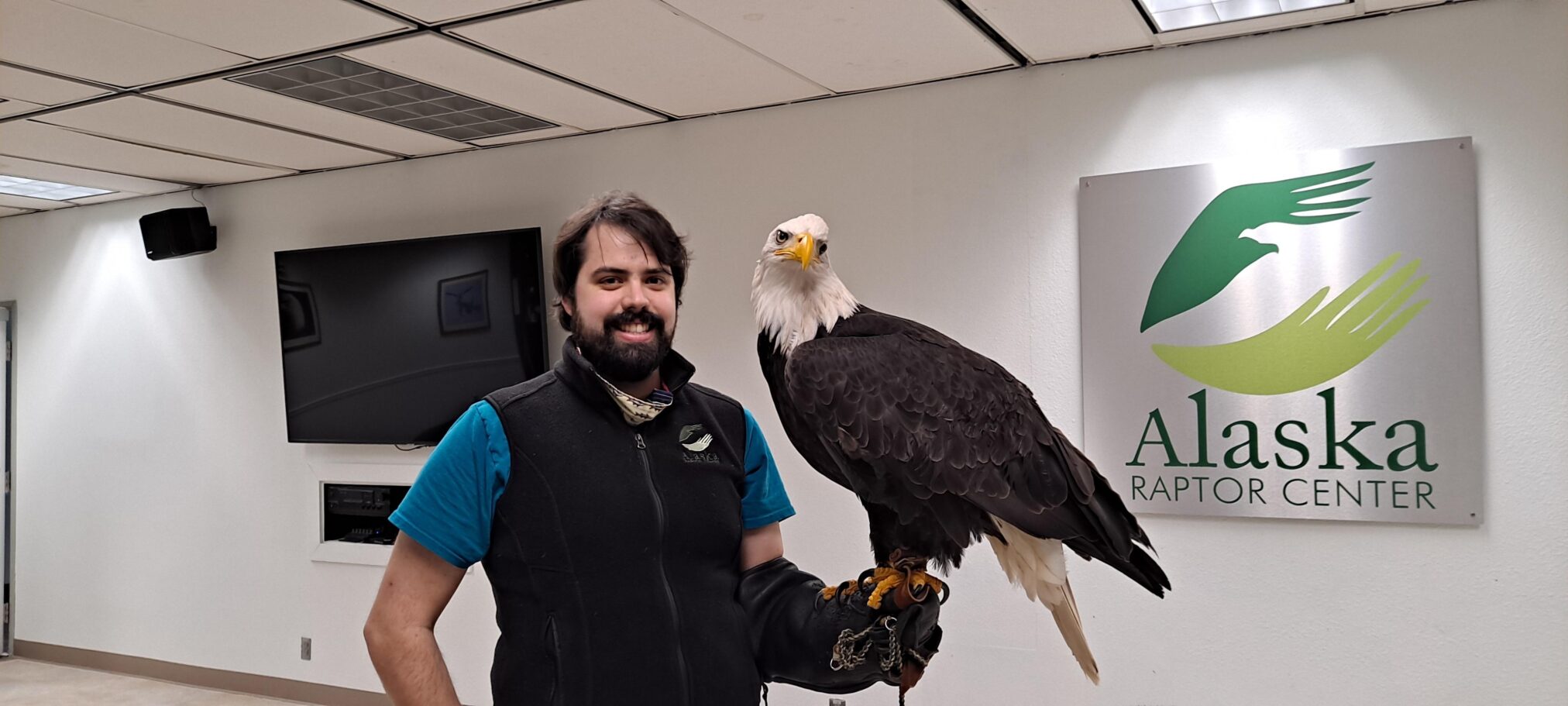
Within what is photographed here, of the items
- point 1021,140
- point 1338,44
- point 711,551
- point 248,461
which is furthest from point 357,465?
point 1338,44

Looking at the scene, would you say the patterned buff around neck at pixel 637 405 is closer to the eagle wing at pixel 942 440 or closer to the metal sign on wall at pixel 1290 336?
the eagle wing at pixel 942 440

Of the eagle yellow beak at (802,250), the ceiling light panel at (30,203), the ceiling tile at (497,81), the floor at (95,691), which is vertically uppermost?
the ceiling tile at (497,81)

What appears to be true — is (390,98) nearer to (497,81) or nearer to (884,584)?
(497,81)

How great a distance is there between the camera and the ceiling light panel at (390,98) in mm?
3092

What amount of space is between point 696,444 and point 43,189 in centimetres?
479

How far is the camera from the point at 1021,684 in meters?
3.18

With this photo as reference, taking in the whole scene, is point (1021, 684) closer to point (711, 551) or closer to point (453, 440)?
point (711, 551)

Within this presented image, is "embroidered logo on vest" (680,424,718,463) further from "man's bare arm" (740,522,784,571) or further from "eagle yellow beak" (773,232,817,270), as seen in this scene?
"eagle yellow beak" (773,232,817,270)

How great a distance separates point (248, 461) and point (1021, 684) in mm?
3572

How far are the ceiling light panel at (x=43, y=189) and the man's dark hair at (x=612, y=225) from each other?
434cm

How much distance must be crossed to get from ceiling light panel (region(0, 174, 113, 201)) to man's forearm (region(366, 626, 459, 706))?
4.37 metres

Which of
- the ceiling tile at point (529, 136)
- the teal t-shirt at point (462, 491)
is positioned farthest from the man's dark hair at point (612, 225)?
the ceiling tile at point (529, 136)

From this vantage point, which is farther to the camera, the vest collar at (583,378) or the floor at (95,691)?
the floor at (95,691)

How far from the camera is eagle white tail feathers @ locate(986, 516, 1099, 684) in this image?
1.53 meters
